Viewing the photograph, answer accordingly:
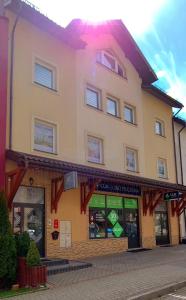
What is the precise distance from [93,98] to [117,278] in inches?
395

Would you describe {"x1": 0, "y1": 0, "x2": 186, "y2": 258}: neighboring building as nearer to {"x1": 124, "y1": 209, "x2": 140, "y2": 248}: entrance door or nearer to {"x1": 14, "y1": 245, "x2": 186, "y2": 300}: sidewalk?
{"x1": 124, "y1": 209, "x2": 140, "y2": 248}: entrance door

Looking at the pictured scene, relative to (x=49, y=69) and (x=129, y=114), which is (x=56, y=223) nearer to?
(x=49, y=69)

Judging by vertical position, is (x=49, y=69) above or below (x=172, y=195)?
above

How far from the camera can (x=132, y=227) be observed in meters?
20.8

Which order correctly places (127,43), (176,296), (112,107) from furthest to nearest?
1. (127,43)
2. (112,107)
3. (176,296)

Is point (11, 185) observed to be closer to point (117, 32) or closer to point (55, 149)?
point (55, 149)

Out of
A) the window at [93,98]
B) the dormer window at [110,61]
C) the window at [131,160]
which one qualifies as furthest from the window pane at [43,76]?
the window at [131,160]

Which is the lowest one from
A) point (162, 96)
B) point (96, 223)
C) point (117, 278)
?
point (117, 278)

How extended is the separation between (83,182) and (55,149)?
197cm

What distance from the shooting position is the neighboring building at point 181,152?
25.3m

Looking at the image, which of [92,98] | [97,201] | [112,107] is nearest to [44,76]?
[92,98]

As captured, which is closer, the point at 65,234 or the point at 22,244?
the point at 22,244

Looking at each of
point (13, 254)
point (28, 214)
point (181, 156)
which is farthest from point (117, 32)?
point (13, 254)

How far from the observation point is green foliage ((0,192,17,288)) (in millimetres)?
10352
